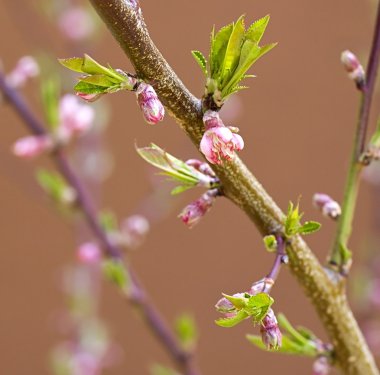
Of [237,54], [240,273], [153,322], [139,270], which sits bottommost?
[240,273]

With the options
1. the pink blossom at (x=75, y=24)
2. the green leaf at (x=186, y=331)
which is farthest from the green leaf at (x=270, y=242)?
the pink blossom at (x=75, y=24)

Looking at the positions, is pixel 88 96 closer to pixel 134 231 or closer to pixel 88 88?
pixel 88 88

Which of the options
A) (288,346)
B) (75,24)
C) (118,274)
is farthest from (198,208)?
(75,24)

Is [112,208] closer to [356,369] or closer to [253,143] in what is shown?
[253,143]

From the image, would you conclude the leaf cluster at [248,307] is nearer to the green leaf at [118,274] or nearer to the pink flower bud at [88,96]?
the pink flower bud at [88,96]

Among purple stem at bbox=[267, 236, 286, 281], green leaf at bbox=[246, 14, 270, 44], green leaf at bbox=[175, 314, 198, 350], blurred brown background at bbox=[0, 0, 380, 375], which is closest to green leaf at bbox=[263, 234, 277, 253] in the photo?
purple stem at bbox=[267, 236, 286, 281]

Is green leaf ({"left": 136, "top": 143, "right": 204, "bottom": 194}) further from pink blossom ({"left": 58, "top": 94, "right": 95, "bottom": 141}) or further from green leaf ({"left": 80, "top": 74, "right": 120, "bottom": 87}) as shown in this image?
pink blossom ({"left": 58, "top": 94, "right": 95, "bottom": 141})

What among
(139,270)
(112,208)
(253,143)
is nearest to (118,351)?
(139,270)
